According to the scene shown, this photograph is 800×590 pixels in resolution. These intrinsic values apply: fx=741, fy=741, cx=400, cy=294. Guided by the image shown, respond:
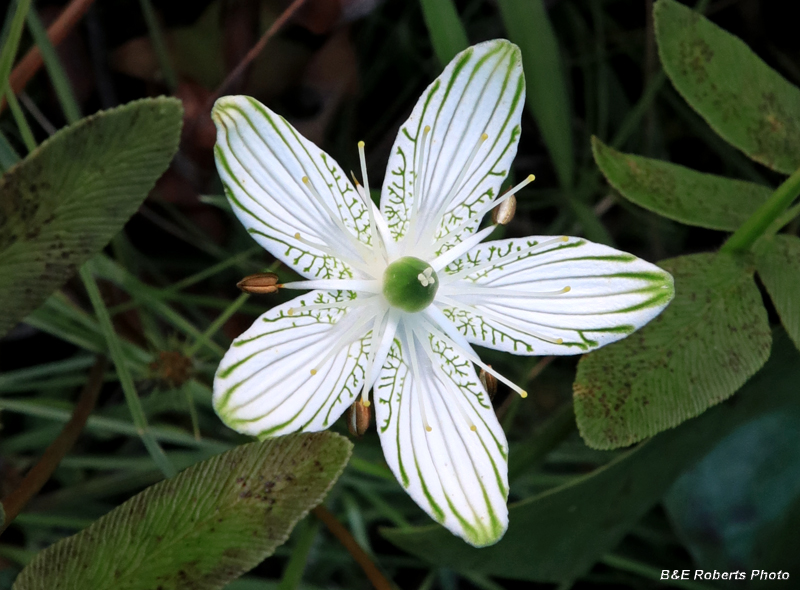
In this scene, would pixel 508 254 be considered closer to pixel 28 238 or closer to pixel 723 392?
pixel 723 392

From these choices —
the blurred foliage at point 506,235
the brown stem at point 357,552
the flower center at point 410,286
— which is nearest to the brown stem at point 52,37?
the blurred foliage at point 506,235

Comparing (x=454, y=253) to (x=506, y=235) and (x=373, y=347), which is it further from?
(x=506, y=235)

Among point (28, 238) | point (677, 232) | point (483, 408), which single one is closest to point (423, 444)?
point (483, 408)

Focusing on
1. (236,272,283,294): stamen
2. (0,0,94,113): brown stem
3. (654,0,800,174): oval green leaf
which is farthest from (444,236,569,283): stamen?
(0,0,94,113): brown stem

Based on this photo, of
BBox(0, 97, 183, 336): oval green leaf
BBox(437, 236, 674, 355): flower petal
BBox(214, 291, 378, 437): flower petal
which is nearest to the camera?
BBox(0, 97, 183, 336): oval green leaf

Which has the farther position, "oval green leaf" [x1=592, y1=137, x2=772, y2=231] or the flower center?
"oval green leaf" [x1=592, y1=137, x2=772, y2=231]

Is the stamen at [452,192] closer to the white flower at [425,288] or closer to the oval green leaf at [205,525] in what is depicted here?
the white flower at [425,288]

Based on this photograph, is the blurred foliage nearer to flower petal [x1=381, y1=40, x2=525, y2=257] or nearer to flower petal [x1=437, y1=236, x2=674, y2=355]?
flower petal [x1=437, y1=236, x2=674, y2=355]

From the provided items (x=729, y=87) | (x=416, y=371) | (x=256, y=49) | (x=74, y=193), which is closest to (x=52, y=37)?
(x=256, y=49)
